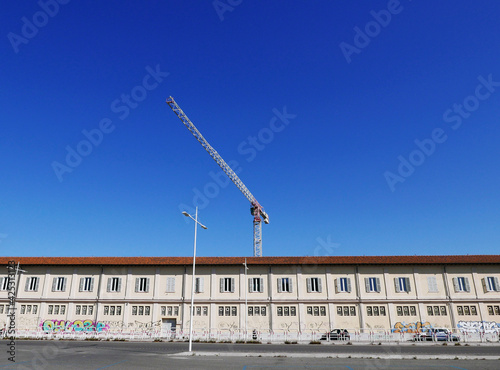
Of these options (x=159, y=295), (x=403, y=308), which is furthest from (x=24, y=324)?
(x=403, y=308)

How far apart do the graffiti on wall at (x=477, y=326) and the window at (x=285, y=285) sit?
19.4 m

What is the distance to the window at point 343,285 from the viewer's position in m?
41.5

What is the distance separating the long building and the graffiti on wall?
0.11 m

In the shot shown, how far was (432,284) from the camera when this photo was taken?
134 feet

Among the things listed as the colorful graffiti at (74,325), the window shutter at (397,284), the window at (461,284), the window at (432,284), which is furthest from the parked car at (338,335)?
the colorful graffiti at (74,325)

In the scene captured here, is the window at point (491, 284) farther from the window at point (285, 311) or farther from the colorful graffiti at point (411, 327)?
the window at point (285, 311)

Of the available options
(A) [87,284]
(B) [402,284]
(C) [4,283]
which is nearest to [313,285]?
(B) [402,284]

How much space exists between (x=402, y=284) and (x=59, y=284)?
142ft

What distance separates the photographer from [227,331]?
39844mm

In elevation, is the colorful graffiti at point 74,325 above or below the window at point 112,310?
below

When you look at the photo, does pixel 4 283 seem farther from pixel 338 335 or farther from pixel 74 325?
pixel 338 335

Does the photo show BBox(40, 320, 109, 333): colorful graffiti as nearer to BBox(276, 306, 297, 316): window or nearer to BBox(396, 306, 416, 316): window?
BBox(276, 306, 297, 316): window

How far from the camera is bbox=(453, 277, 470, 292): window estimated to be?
1582 inches

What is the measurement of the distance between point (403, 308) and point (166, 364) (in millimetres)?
32376
